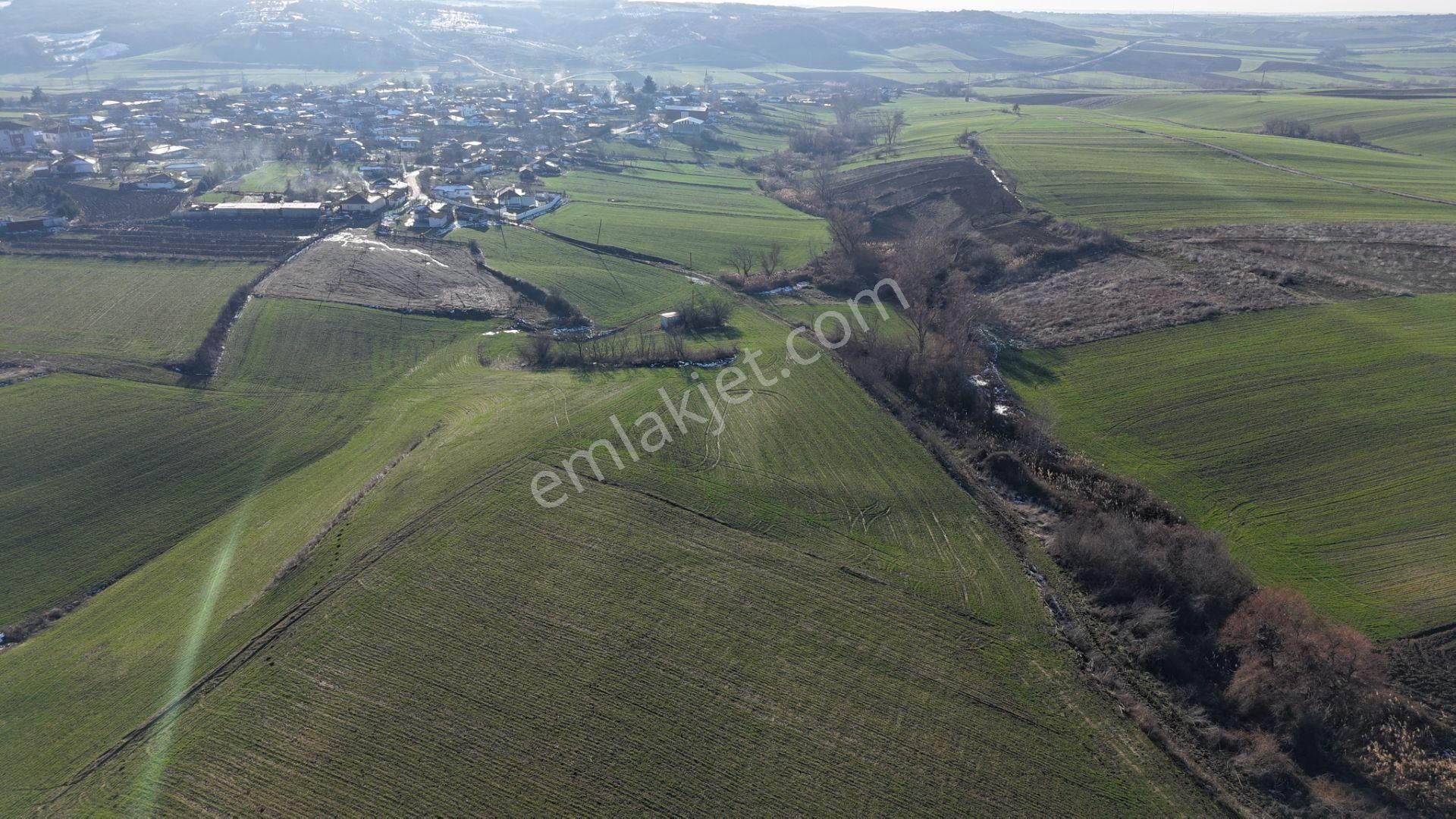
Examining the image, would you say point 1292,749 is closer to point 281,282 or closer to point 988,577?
point 988,577

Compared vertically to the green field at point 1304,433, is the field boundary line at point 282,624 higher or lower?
lower

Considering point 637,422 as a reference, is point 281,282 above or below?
above

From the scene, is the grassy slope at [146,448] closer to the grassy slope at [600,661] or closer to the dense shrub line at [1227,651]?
the grassy slope at [600,661]

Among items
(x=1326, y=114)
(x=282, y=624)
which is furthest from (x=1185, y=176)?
(x=282, y=624)

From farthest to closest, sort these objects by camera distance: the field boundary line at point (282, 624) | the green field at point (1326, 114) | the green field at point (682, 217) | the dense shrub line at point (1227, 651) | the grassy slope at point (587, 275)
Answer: the green field at point (1326, 114) → the green field at point (682, 217) → the grassy slope at point (587, 275) → the field boundary line at point (282, 624) → the dense shrub line at point (1227, 651)

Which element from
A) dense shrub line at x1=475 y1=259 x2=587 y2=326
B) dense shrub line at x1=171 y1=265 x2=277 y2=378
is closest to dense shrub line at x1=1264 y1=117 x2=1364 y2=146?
dense shrub line at x1=475 y1=259 x2=587 y2=326

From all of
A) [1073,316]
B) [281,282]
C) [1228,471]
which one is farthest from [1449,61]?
[281,282]

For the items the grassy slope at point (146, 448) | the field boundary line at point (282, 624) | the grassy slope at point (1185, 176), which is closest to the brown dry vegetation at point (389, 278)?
the grassy slope at point (146, 448)
